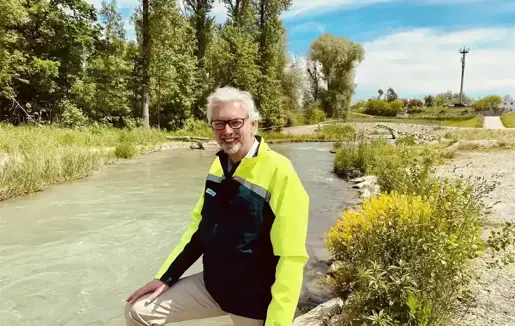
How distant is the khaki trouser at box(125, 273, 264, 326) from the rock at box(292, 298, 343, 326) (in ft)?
4.62

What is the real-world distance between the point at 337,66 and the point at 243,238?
46.3m

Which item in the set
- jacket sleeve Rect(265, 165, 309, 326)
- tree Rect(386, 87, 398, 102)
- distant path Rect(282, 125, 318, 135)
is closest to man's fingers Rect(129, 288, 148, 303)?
jacket sleeve Rect(265, 165, 309, 326)

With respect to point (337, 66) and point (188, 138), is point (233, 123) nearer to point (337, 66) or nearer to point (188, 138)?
point (188, 138)

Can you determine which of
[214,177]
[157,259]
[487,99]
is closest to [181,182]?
[157,259]


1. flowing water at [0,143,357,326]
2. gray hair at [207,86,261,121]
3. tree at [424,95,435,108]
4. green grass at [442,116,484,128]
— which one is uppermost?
tree at [424,95,435,108]

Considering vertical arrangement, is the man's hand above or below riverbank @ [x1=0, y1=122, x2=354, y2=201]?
above

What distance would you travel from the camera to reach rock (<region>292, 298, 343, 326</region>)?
11.2 feet

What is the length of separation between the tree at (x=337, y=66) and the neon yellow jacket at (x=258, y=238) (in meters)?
44.8

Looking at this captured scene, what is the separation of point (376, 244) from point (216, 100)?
2132 mm

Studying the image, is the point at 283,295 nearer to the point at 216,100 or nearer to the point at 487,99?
the point at 216,100

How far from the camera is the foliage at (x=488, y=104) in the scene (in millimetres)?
52125

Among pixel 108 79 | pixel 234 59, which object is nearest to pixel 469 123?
pixel 234 59

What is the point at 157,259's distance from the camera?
19.1 ft

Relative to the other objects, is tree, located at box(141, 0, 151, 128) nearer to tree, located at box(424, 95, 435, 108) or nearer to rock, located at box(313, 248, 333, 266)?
rock, located at box(313, 248, 333, 266)
